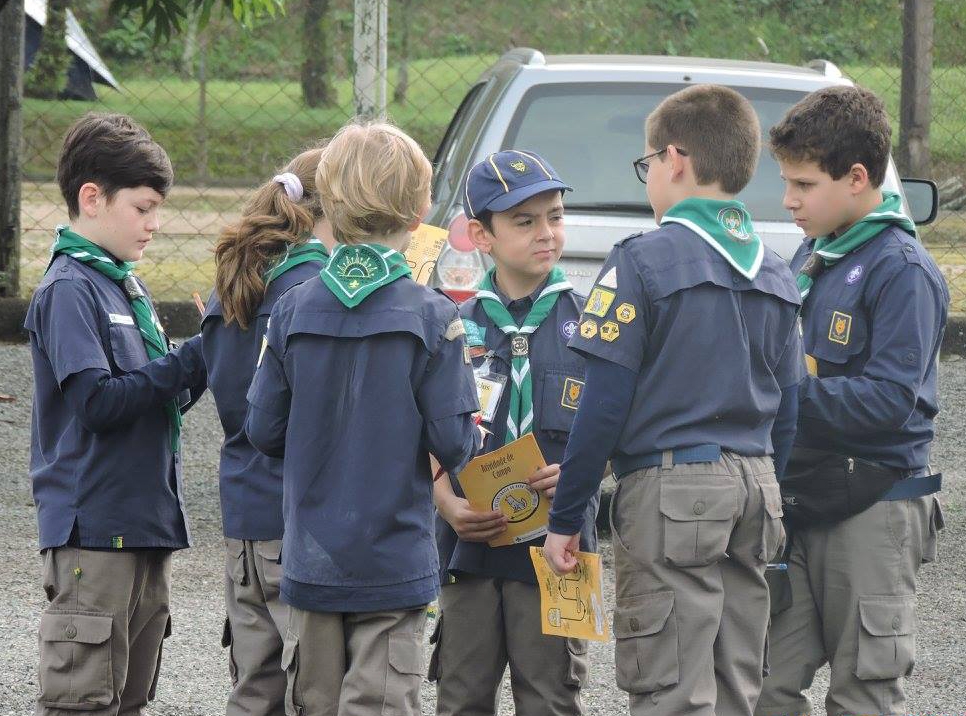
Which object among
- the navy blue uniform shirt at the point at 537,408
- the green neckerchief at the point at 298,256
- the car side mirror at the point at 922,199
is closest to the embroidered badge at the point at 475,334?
the navy blue uniform shirt at the point at 537,408

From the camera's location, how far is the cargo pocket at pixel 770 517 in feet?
9.34

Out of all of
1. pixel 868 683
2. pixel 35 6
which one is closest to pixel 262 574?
pixel 868 683

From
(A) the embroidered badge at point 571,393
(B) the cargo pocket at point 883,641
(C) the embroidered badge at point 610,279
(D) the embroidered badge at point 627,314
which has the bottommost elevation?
(B) the cargo pocket at point 883,641

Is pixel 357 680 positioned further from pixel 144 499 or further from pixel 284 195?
pixel 284 195

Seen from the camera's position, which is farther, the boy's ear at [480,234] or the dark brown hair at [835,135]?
the boy's ear at [480,234]

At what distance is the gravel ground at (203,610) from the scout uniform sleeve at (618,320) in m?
1.38

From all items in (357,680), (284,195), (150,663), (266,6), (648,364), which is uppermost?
(266,6)

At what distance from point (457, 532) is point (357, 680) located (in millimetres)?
575

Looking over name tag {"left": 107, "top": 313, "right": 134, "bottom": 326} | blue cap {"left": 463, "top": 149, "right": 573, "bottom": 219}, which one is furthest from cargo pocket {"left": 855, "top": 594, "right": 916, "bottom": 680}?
Result: name tag {"left": 107, "top": 313, "right": 134, "bottom": 326}

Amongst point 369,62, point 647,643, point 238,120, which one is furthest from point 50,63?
point 647,643

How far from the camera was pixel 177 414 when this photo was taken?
130 inches

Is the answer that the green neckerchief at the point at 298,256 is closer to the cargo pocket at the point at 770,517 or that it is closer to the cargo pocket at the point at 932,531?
the cargo pocket at the point at 770,517

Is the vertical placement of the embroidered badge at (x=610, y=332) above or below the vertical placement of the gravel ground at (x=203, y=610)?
above

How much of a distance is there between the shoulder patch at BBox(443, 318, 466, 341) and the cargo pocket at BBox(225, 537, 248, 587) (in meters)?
0.78
